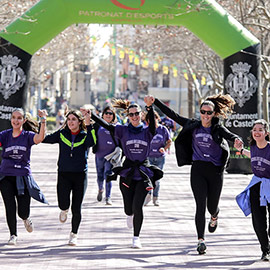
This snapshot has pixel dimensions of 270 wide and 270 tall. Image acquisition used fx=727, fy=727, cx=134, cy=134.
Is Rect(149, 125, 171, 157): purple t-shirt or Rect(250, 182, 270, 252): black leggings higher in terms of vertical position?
Rect(149, 125, 171, 157): purple t-shirt

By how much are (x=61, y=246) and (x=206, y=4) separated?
10.3 meters

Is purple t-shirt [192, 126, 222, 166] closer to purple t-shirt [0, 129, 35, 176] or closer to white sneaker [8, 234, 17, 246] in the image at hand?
purple t-shirt [0, 129, 35, 176]

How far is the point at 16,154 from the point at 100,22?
32.3 feet

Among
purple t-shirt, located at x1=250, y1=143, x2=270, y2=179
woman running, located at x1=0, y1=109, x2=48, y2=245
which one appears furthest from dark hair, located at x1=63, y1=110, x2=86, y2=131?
purple t-shirt, located at x1=250, y1=143, x2=270, y2=179

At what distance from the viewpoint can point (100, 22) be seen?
58.3 feet

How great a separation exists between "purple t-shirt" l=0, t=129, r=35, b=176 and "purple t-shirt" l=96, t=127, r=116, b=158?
4.35 meters

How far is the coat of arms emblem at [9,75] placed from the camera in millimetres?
17562

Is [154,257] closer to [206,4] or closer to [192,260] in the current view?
[192,260]

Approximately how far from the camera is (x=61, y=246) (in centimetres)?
848

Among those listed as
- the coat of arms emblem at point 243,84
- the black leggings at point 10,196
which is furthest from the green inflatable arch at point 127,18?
the black leggings at point 10,196

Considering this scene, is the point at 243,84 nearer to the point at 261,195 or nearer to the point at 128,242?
the point at 128,242

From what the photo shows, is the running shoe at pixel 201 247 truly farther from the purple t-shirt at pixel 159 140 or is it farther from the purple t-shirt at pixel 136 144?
the purple t-shirt at pixel 159 140

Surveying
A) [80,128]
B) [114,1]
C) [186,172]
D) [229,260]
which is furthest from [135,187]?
[186,172]

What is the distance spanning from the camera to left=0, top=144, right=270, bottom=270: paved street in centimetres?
745
